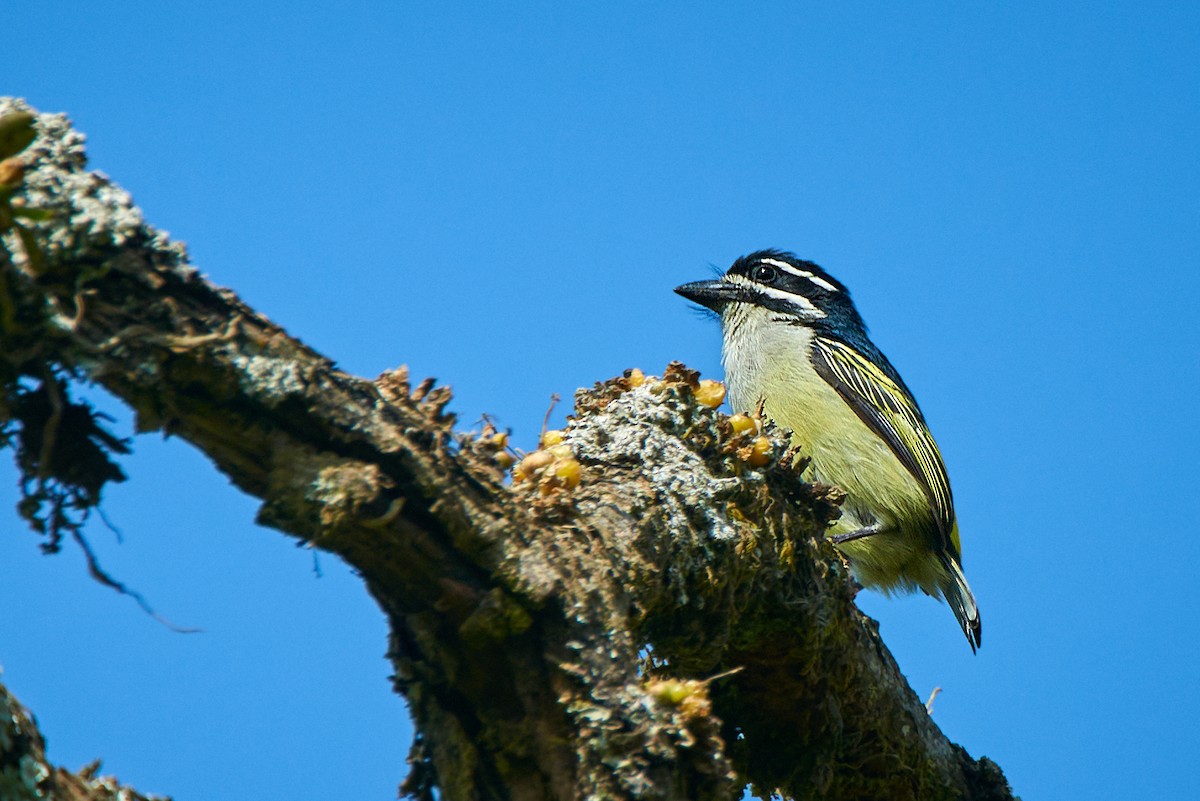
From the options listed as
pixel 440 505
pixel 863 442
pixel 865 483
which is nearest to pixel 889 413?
pixel 863 442

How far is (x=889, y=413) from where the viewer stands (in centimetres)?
738

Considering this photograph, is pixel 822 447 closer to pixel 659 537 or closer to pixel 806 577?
pixel 806 577

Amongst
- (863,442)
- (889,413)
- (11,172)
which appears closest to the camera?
(11,172)

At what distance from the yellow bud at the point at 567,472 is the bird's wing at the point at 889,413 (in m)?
3.78

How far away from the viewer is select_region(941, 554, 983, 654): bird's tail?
7.08 m

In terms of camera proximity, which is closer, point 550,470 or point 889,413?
Result: point 550,470

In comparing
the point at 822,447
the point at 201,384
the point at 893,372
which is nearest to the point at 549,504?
the point at 201,384

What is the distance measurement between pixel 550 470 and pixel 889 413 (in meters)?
4.14

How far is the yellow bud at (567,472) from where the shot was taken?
149 inches

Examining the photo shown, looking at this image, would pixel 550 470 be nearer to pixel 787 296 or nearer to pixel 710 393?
pixel 710 393

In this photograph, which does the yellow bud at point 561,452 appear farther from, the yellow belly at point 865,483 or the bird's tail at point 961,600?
the bird's tail at point 961,600

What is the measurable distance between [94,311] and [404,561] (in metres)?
0.96

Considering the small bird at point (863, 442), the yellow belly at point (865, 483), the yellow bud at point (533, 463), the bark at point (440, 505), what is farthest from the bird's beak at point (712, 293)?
the yellow bud at point (533, 463)

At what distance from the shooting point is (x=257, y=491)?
9.29 ft
